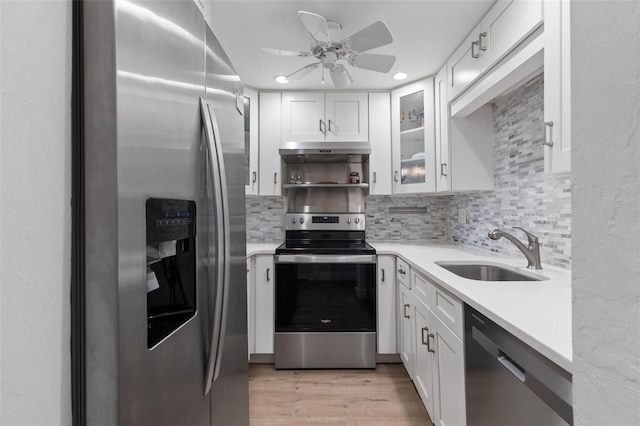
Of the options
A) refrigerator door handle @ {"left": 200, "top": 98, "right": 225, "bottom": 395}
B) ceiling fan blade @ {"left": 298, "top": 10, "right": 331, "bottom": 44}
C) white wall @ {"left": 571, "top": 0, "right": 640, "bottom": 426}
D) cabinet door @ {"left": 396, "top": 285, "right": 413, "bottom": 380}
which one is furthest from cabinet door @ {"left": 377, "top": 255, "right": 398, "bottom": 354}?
white wall @ {"left": 571, "top": 0, "right": 640, "bottom": 426}

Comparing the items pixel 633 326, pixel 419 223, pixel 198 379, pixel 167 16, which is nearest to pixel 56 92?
pixel 167 16

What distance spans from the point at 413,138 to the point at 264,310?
74.7 inches

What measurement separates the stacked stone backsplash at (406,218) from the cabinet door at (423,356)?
1159 millimetres

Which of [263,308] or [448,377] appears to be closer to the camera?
[448,377]

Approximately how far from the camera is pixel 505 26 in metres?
1.53

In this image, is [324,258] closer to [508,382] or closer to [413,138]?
[413,138]

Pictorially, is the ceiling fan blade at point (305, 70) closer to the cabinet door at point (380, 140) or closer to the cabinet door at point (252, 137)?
the cabinet door at point (252, 137)

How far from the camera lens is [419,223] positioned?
10.2ft

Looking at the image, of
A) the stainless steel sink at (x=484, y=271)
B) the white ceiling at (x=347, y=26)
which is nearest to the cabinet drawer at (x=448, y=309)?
the stainless steel sink at (x=484, y=271)

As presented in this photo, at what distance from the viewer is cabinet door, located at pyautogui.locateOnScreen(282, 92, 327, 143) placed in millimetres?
2820

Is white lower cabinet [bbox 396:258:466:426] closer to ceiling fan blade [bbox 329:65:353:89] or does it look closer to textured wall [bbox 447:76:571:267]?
textured wall [bbox 447:76:571:267]

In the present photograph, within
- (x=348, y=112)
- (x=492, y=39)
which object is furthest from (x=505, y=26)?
(x=348, y=112)

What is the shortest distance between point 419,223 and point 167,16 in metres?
2.81

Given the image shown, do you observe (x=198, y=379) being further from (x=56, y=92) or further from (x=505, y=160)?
(x=505, y=160)
